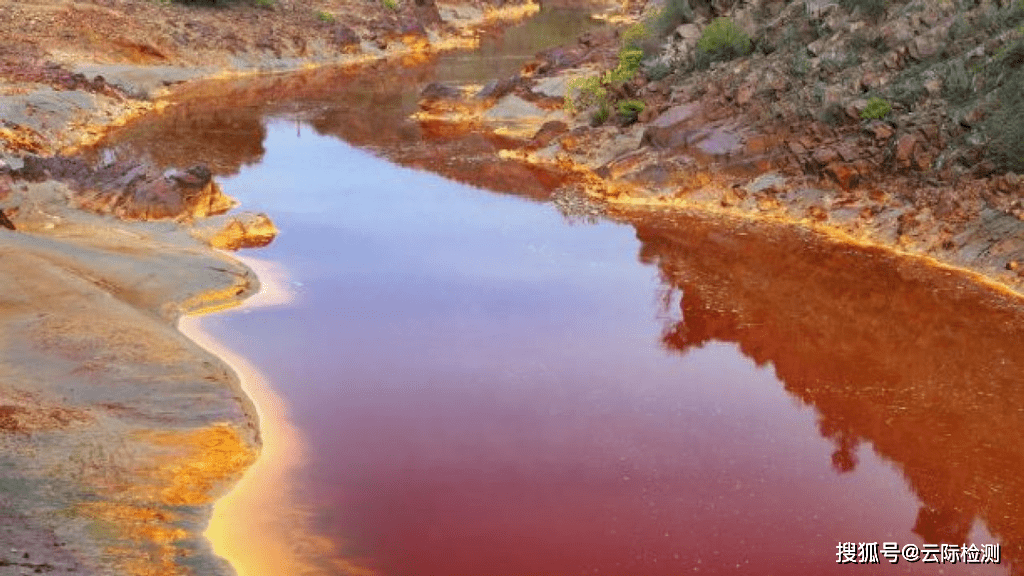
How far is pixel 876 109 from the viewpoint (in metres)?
29.8

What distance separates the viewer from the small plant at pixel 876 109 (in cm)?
2973

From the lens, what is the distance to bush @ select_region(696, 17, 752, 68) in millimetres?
37281

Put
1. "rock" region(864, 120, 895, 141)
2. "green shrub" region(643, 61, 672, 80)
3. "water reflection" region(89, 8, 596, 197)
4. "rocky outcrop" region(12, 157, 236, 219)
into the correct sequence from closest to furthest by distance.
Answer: "rocky outcrop" region(12, 157, 236, 219)
"rock" region(864, 120, 895, 141)
"water reflection" region(89, 8, 596, 197)
"green shrub" region(643, 61, 672, 80)

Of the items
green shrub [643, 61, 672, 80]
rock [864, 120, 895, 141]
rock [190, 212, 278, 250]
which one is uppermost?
green shrub [643, 61, 672, 80]

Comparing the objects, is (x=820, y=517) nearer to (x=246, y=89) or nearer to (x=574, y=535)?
(x=574, y=535)

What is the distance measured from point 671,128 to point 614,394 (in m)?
17.8

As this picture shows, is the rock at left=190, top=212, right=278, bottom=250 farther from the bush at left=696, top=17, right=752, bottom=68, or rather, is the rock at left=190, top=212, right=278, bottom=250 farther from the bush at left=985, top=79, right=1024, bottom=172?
the bush at left=985, top=79, right=1024, bottom=172

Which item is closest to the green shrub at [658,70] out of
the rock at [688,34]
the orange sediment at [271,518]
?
the rock at [688,34]

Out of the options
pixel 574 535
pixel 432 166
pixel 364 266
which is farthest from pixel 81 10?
pixel 574 535

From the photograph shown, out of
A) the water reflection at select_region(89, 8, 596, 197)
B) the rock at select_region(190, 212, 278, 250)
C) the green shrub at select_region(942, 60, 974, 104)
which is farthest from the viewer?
the water reflection at select_region(89, 8, 596, 197)

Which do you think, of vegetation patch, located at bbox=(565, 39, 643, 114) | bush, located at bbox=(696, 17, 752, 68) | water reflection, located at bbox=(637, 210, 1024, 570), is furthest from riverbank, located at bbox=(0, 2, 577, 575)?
bush, located at bbox=(696, 17, 752, 68)

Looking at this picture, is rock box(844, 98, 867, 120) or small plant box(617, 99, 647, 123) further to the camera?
small plant box(617, 99, 647, 123)

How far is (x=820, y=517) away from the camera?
14.0 m

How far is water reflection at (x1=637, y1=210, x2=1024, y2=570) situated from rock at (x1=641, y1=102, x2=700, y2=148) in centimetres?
548
